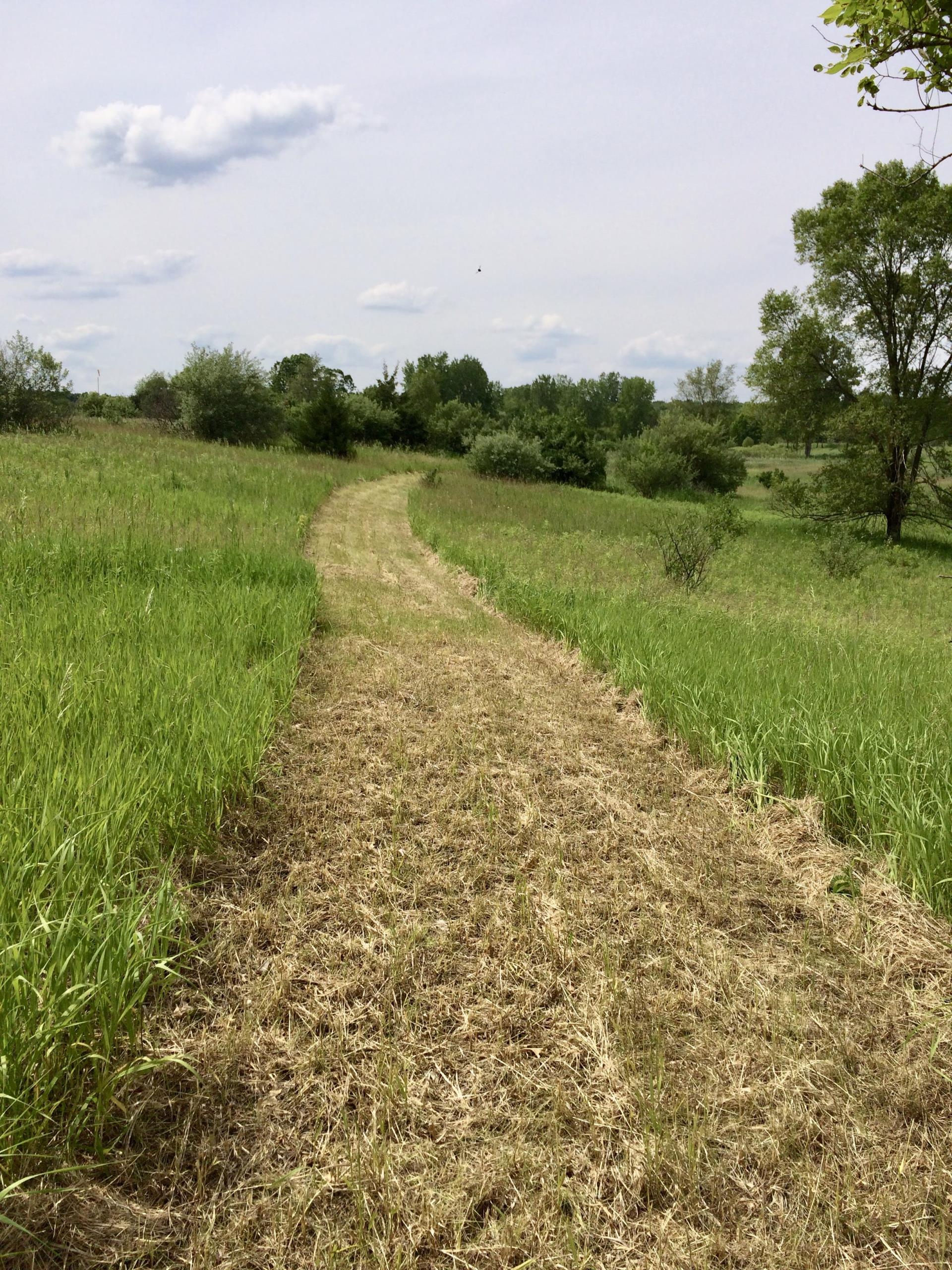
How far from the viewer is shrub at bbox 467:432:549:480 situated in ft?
96.2

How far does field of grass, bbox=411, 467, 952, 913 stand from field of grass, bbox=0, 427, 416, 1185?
306 centimetres

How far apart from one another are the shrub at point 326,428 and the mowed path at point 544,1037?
2522 cm

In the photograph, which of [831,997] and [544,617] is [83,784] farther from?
[544,617]

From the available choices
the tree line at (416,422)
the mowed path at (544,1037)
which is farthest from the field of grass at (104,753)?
the tree line at (416,422)

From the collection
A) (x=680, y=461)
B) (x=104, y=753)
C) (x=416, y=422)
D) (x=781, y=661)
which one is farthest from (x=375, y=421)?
(x=104, y=753)

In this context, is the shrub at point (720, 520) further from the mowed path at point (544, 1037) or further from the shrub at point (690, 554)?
the mowed path at point (544, 1037)

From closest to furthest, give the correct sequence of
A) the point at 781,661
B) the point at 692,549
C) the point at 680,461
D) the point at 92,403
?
the point at 781,661, the point at 692,549, the point at 680,461, the point at 92,403

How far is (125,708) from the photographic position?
3.87m

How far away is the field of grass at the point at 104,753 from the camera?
195 centimetres

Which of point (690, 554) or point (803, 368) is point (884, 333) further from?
point (690, 554)

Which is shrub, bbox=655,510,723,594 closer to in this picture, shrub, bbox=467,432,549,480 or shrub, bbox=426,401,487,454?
shrub, bbox=467,432,549,480

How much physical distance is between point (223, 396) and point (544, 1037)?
3126cm

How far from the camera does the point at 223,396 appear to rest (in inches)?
1142

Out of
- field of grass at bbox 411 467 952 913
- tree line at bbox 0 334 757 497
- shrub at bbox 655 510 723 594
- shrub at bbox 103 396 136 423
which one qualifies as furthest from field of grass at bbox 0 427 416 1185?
shrub at bbox 103 396 136 423
